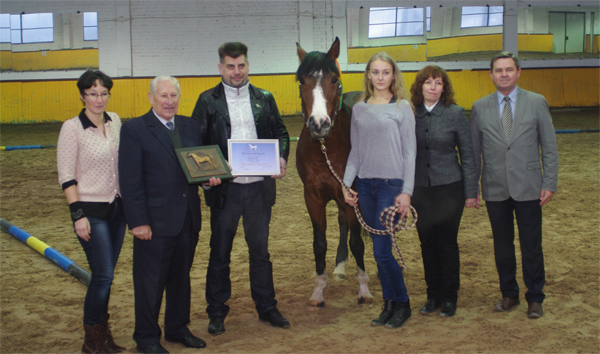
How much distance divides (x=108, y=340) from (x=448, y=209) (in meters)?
2.21

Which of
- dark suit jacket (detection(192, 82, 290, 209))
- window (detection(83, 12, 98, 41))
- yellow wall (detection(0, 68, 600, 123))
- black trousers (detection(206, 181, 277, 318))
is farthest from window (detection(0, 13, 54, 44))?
black trousers (detection(206, 181, 277, 318))

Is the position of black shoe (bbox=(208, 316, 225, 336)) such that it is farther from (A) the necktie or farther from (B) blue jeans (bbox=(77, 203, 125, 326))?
(A) the necktie

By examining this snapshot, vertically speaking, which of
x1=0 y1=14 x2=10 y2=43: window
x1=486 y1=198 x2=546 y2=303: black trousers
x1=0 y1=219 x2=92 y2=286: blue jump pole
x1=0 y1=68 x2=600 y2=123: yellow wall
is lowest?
x1=0 y1=219 x2=92 y2=286: blue jump pole

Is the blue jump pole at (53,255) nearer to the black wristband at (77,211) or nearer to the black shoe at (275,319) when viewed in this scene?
the black wristband at (77,211)

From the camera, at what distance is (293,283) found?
387 centimetres

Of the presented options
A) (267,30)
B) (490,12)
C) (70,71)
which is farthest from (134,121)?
(490,12)

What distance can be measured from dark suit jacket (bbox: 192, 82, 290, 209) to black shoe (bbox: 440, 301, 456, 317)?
1338 millimetres

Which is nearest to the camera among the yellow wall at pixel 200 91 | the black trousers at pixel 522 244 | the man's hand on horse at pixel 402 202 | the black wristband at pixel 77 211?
the black wristband at pixel 77 211

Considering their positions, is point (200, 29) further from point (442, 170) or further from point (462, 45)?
point (442, 170)

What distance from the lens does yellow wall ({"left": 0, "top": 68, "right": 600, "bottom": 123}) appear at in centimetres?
1375

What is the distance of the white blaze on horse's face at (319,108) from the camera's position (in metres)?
2.81

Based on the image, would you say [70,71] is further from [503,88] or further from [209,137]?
[503,88]

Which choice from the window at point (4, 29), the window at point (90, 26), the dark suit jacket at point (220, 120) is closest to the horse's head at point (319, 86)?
the dark suit jacket at point (220, 120)

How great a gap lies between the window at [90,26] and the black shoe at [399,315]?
14587 millimetres
